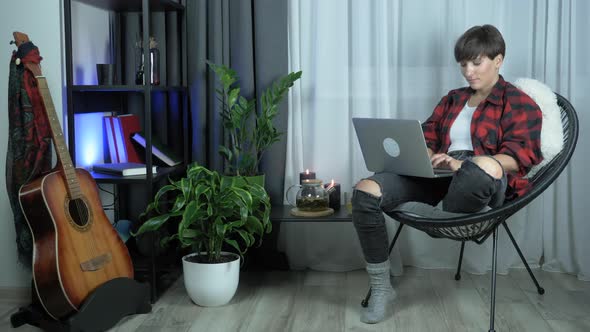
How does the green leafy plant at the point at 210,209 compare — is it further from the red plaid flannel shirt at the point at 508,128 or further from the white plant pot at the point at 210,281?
the red plaid flannel shirt at the point at 508,128

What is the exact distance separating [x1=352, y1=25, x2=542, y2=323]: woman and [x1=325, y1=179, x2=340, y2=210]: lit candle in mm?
428

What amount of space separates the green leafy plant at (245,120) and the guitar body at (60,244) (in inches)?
28.6

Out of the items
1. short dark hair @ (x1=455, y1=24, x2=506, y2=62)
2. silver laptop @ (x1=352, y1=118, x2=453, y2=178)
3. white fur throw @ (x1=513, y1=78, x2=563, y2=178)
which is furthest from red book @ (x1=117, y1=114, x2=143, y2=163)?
white fur throw @ (x1=513, y1=78, x2=563, y2=178)

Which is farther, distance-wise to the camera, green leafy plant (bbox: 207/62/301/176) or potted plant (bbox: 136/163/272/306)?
green leafy plant (bbox: 207/62/301/176)

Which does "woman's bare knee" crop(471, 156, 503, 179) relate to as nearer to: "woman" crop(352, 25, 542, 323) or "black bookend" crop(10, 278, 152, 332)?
"woman" crop(352, 25, 542, 323)

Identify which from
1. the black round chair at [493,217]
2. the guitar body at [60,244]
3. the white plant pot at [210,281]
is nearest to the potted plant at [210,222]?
the white plant pot at [210,281]

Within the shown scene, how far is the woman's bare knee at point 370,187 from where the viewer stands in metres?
2.48

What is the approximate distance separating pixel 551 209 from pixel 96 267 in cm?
189

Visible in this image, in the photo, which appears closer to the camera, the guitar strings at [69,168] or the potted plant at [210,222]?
the guitar strings at [69,168]

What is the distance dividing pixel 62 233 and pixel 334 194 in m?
1.13

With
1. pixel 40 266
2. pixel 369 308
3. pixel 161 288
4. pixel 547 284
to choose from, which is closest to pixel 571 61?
pixel 547 284

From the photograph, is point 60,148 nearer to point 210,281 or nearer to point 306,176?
point 210,281

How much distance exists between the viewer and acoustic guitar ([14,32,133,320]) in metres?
2.25

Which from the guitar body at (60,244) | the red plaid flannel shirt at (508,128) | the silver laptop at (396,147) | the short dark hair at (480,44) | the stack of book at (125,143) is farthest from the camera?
the stack of book at (125,143)
